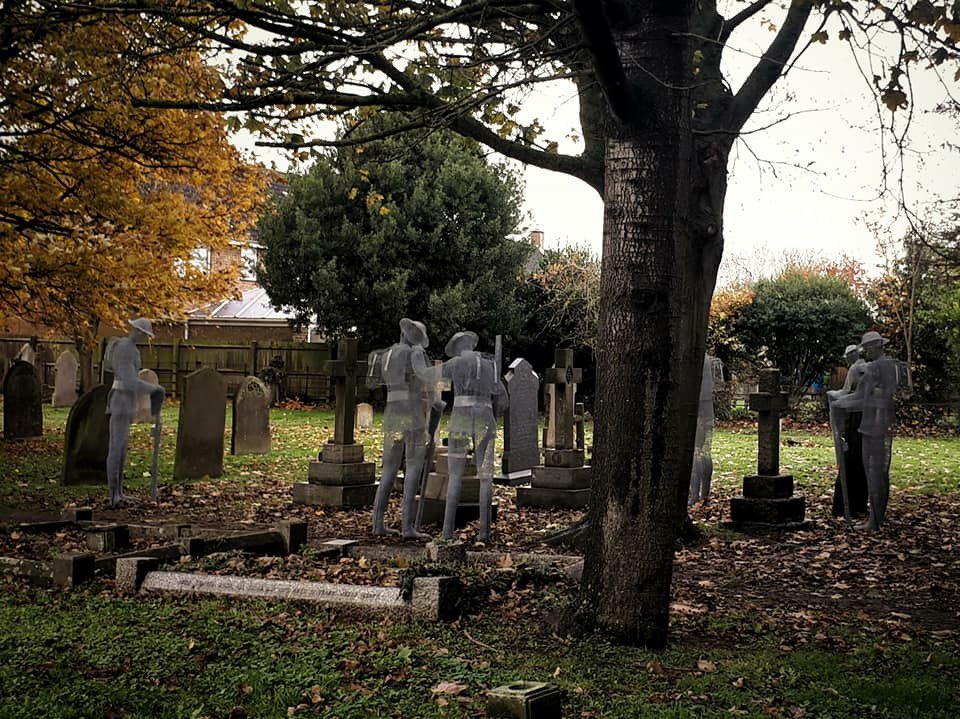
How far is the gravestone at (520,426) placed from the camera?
14.8 meters

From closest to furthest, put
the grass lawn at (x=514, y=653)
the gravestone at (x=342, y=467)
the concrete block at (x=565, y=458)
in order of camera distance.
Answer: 1. the grass lawn at (x=514, y=653)
2. the gravestone at (x=342, y=467)
3. the concrete block at (x=565, y=458)

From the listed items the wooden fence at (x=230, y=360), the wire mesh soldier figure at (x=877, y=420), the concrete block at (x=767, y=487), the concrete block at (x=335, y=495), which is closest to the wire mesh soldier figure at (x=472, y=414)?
the concrete block at (x=335, y=495)

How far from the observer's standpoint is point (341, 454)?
12.9 m

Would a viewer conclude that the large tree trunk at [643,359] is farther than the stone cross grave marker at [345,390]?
No

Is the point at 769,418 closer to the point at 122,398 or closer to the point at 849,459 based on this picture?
the point at 849,459

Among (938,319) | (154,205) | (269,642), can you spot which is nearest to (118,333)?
(154,205)

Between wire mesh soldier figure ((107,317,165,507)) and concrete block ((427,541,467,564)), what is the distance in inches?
236

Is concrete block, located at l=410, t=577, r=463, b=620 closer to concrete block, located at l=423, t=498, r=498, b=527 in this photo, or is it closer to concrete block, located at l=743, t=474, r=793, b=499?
concrete block, located at l=423, t=498, r=498, b=527

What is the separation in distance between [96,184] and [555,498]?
26.1 feet

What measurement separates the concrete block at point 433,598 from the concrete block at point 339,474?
251 inches

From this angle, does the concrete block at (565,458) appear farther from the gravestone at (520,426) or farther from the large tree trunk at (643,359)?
the large tree trunk at (643,359)

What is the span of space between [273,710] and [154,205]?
12.1m

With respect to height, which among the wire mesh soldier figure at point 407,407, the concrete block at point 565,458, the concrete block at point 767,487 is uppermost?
the wire mesh soldier figure at point 407,407

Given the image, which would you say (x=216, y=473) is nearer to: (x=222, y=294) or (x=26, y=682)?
(x=222, y=294)
